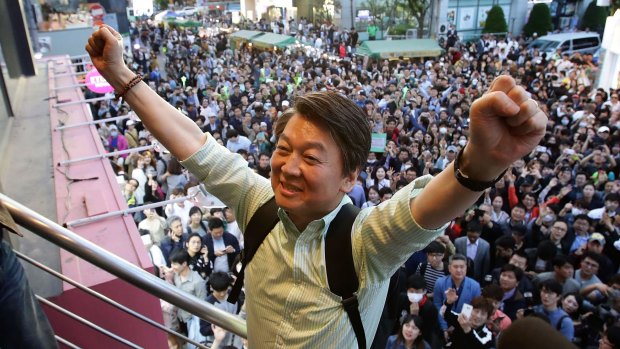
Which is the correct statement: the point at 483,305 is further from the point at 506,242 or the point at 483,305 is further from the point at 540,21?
the point at 540,21

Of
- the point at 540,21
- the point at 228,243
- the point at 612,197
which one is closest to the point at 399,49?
the point at 540,21

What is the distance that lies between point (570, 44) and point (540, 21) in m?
7.45

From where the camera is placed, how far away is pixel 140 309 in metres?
2.89

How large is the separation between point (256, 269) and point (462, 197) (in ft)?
2.35

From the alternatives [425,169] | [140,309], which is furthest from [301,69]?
[140,309]

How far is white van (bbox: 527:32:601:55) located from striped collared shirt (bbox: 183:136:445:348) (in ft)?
73.4

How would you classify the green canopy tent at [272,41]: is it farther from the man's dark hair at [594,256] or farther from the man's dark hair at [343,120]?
the man's dark hair at [343,120]

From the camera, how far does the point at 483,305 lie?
13.5 feet

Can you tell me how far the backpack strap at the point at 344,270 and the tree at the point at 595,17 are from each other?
31646mm

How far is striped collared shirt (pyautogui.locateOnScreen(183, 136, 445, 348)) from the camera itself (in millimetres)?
1304

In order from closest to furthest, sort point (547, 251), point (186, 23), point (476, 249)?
point (547, 251) → point (476, 249) → point (186, 23)

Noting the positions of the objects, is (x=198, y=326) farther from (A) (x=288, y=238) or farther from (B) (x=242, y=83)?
(B) (x=242, y=83)

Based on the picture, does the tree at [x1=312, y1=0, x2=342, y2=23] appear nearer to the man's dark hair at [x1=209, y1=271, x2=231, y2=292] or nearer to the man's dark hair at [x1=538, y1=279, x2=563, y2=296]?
the man's dark hair at [x1=538, y1=279, x2=563, y2=296]

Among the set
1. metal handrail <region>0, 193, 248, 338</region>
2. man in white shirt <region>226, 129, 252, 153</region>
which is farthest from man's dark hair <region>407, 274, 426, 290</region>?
man in white shirt <region>226, 129, 252, 153</region>
